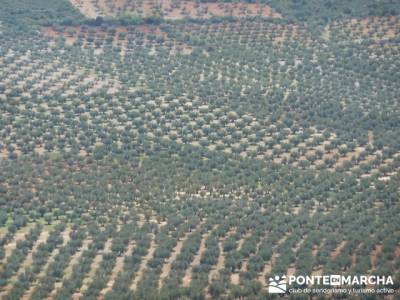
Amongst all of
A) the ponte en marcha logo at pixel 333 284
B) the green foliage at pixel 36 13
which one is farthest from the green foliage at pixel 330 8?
the ponte en marcha logo at pixel 333 284

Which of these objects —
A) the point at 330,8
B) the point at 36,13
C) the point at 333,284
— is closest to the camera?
the point at 333,284

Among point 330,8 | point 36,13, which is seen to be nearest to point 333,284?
point 36,13

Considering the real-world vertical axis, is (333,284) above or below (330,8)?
below

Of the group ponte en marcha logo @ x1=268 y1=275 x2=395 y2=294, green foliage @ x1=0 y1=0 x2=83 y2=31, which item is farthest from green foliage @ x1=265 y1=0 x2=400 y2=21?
ponte en marcha logo @ x1=268 y1=275 x2=395 y2=294

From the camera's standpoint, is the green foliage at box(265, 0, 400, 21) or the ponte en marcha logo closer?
the ponte en marcha logo

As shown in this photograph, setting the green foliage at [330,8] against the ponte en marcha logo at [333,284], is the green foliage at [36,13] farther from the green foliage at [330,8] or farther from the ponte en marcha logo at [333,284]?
the ponte en marcha logo at [333,284]

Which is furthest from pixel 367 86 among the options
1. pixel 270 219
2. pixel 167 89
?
pixel 270 219

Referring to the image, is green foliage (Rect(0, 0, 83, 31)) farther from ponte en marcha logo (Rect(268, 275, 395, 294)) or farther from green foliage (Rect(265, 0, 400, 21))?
ponte en marcha logo (Rect(268, 275, 395, 294))

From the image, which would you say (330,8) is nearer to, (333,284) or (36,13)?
(36,13)

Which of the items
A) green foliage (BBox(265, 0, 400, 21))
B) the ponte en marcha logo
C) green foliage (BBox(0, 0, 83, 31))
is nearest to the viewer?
the ponte en marcha logo
